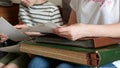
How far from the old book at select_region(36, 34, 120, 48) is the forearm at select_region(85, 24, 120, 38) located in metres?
0.02

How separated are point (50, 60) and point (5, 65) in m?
0.32

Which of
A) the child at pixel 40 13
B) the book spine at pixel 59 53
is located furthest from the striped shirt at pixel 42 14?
the book spine at pixel 59 53

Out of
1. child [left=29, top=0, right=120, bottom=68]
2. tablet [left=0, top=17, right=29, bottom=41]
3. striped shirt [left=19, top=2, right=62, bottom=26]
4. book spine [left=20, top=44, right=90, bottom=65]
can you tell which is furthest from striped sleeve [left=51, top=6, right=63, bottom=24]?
book spine [left=20, top=44, right=90, bottom=65]

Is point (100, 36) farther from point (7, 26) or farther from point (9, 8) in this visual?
point (9, 8)

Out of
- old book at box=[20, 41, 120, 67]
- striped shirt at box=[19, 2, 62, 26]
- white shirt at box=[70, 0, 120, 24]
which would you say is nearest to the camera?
old book at box=[20, 41, 120, 67]

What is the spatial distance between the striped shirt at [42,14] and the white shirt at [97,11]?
1.35ft

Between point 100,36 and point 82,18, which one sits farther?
point 82,18

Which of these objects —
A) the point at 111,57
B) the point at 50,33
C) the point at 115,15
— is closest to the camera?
the point at 111,57

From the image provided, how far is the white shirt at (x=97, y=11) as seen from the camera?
87 centimetres

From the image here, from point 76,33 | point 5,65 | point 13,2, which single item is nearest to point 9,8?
point 13,2

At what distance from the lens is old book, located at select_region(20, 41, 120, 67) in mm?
603

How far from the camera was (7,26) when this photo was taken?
3.04 feet

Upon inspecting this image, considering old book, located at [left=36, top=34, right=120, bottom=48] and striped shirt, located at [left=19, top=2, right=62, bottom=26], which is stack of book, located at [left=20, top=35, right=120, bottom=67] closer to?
old book, located at [left=36, top=34, right=120, bottom=48]

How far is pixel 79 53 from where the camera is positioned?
634 millimetres
